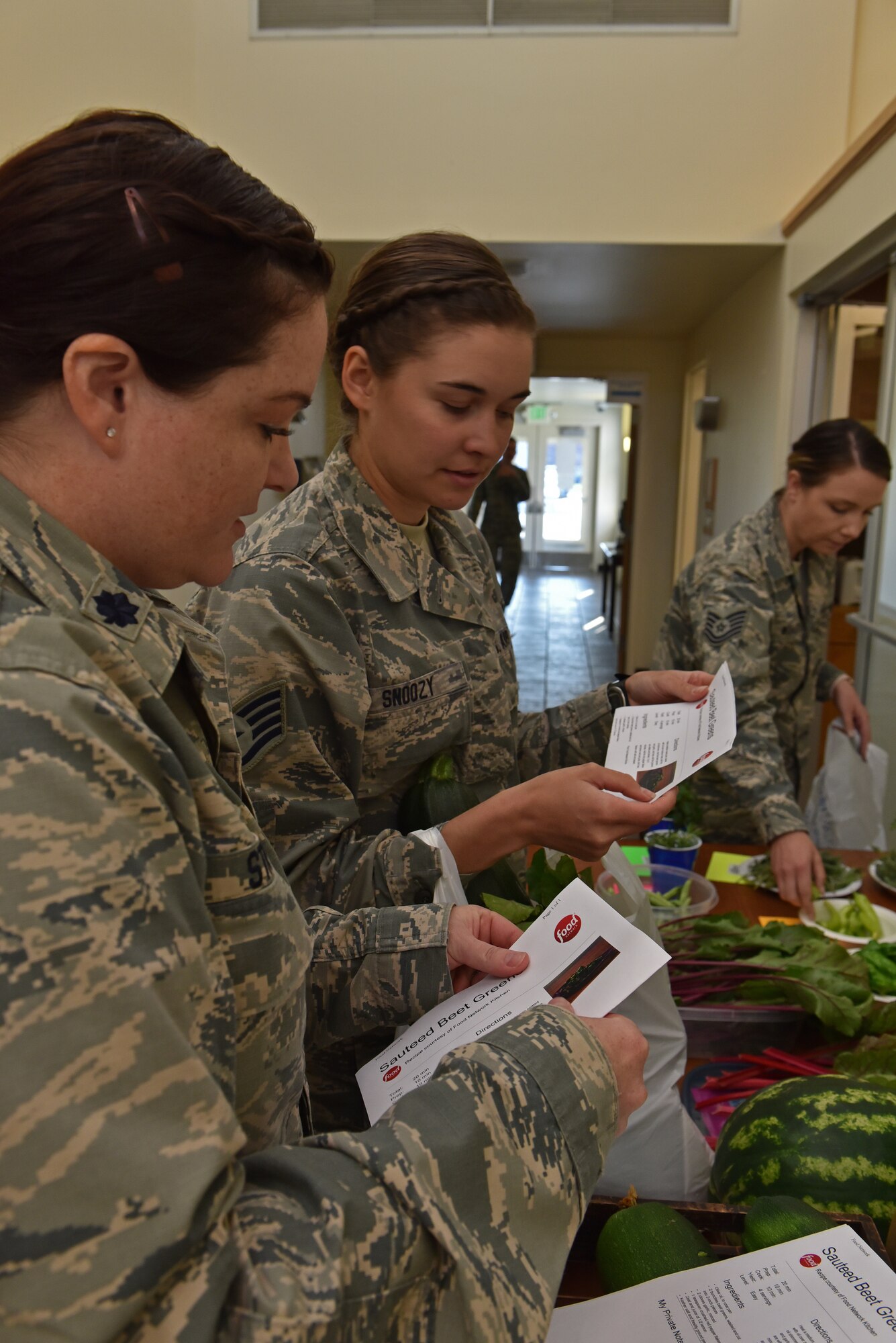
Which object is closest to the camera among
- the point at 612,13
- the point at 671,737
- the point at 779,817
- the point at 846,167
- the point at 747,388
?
the point at 671,737

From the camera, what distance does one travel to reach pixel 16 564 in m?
0.55

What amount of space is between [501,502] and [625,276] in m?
3.86

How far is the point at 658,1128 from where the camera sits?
109cm

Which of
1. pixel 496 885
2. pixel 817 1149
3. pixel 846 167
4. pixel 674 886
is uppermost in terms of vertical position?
pixel 846 167

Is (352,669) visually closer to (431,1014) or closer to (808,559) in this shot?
(431,1014)

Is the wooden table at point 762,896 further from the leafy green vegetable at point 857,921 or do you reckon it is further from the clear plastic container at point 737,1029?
the clear plastic container at point 737,1029

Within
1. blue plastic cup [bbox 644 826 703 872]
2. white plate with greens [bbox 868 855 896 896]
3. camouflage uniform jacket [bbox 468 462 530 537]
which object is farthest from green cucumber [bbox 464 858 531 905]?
camouflage uniform jacket [bbox 468 462 530 537]

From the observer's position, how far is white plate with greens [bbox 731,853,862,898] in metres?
1.95

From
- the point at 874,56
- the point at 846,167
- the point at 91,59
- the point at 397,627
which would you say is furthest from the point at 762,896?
the point at 91,59

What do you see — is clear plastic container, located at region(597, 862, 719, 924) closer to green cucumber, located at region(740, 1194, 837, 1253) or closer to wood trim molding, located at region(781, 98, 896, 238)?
green cucumber, located at region(740, 1194, 837, 1253)

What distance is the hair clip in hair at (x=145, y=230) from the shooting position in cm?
59

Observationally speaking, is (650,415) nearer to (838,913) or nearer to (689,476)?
(689,476)

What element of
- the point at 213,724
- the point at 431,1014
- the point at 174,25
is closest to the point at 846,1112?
the point at 431,1014

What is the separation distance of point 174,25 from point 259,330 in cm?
540
